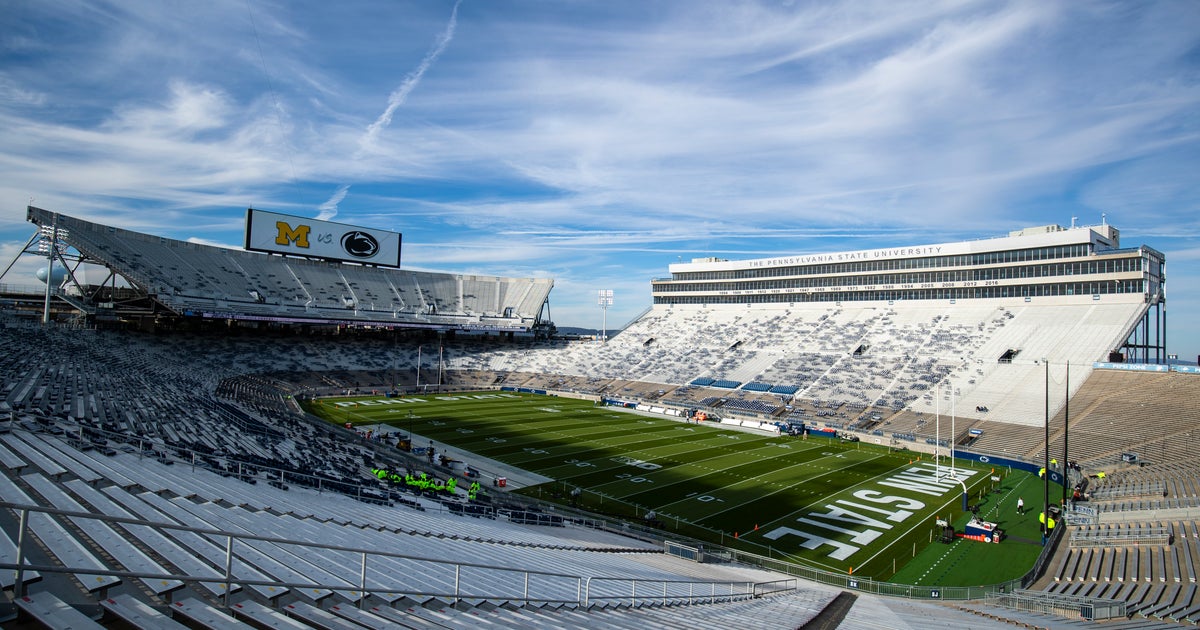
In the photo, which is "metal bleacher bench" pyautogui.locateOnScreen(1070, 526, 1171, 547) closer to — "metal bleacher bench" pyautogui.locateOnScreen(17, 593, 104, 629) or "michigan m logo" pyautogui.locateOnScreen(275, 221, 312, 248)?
"metal bleacher bench" pyautogui.locateOnScreen(17, 593, 104, 629)

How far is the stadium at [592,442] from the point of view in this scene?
788 cm

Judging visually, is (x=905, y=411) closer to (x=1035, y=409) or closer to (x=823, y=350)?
(x=1035, y=409)

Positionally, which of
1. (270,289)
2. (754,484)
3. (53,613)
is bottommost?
(754,484)

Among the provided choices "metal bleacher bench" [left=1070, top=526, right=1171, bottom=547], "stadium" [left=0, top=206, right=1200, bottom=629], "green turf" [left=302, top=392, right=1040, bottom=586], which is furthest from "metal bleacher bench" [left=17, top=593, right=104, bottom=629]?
"metal bleacher bench" [left=1070, top=526, right=1171, bottom=547]

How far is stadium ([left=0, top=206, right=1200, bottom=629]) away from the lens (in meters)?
7.88

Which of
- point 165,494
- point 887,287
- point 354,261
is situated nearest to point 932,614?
point 165,494

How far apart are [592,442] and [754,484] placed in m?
12.3

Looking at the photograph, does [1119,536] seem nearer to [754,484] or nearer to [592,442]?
[754,484]

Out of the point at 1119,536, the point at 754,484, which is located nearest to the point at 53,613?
the point at 1119,536

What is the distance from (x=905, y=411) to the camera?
154 feet

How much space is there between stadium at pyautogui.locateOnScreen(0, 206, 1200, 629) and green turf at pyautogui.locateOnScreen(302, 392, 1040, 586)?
216mm

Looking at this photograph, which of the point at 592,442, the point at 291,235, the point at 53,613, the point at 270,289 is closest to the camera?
the point at 53,613

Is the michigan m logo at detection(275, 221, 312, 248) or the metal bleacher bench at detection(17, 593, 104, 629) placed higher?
the michigan m logo at detection(275, 221, 312, 248)

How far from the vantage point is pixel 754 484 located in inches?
1243
